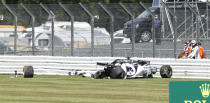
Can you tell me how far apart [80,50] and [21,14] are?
2678mm

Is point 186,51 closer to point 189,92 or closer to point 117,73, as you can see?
point 117,73

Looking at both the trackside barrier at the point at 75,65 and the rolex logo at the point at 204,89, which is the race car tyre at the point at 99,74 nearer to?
the trackside barrier at the point at 75,65

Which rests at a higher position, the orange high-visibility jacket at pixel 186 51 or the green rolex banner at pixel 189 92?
the orange high-visibility jacket at pixel 186 51

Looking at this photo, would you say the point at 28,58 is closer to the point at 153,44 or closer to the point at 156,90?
the point at 153,44

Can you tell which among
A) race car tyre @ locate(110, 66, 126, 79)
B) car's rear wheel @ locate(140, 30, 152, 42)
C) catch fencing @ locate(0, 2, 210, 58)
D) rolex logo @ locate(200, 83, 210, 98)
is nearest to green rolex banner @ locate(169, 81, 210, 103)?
rolex logo @ locate(200, 83, 210, 98)

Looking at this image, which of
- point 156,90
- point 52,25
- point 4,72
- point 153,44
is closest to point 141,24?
point 153,44

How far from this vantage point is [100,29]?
2667 centimetres

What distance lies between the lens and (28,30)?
28.1 meters

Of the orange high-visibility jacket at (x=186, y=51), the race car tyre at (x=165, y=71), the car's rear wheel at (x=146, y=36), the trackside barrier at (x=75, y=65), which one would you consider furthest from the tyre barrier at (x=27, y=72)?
the orange high-visibility jacket at (x=186, y=51)

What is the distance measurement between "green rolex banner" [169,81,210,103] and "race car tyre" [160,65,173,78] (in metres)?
12.7

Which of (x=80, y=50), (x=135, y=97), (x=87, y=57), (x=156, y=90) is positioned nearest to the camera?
(x=135, y=97)

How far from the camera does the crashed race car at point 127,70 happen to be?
22322mm

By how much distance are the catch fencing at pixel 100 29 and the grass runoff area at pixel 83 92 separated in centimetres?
511

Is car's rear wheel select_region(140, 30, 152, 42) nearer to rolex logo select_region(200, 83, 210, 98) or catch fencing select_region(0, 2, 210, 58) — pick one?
catch fencing select_region(0, 2, 210, 58)
